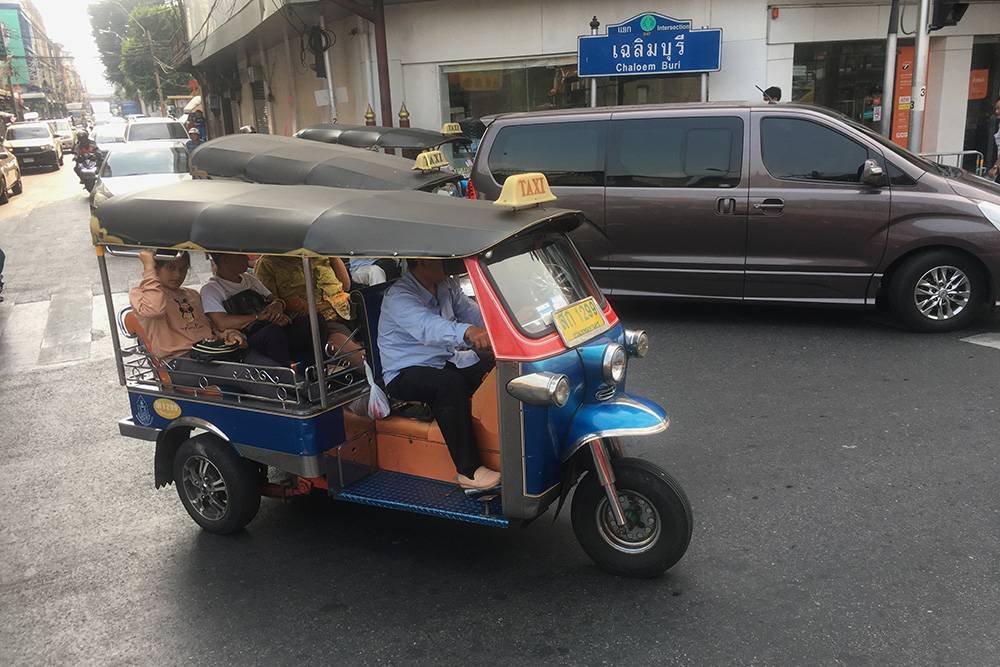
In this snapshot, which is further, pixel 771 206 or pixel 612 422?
pixel 771 206

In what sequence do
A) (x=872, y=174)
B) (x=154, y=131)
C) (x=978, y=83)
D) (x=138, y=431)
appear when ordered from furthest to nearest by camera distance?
1. (x=154, y=131)
2. (x=978, y=83)
3. (x=872, y=174)
4. (x=138, y=431)

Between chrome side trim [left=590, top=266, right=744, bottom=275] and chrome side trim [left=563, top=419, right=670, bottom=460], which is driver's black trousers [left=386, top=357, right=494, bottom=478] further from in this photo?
chrome side trim [left=590, top=266, right=744, bottom=275]

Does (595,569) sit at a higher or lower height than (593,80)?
lower

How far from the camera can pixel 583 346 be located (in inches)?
143

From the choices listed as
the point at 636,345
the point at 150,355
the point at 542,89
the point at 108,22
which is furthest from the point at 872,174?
the point at 108,22

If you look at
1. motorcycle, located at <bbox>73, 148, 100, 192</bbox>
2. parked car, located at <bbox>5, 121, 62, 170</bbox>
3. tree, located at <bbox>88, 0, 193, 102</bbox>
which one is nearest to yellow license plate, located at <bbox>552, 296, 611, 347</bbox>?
motorcycle, located at <bbox>73, 148, 100, 192</bbox>

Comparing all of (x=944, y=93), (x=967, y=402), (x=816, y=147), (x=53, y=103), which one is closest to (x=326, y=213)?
(x=967, y=402)

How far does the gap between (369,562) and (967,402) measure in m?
4.19

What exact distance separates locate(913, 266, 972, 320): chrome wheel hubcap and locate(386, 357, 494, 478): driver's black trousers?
4.96 m

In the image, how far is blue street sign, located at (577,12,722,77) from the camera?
12781 millimetres

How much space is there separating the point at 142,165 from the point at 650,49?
9.33m

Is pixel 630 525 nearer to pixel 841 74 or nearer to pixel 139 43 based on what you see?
pixel 841 74

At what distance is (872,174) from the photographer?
6.91m

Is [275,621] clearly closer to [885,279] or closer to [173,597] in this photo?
[173,597]
